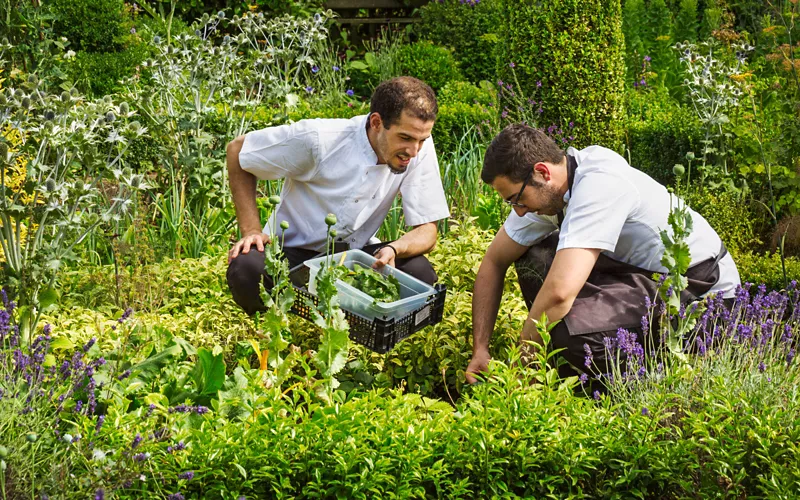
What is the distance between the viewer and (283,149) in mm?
3867

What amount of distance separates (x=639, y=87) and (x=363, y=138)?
484 centimetres

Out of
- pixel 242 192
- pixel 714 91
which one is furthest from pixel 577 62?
pixel 242 192

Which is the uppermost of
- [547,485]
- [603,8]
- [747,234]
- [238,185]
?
[603,8]

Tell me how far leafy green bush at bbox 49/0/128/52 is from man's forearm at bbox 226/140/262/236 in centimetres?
465

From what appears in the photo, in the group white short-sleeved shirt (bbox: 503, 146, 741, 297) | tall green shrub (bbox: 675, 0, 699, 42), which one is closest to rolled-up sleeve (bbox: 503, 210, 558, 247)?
white short-sleeved shirt (bbox: 503, 146, 741, 297)

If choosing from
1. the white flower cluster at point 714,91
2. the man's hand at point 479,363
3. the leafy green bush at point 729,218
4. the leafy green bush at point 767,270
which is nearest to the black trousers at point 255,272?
the man's hand at point 479,363

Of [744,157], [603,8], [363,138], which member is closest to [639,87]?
[603,8]

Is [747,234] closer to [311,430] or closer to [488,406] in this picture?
[488,406]

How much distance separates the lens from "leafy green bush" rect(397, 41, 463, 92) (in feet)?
28.3

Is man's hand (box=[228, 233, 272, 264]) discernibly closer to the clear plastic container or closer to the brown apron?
the clear plastic container

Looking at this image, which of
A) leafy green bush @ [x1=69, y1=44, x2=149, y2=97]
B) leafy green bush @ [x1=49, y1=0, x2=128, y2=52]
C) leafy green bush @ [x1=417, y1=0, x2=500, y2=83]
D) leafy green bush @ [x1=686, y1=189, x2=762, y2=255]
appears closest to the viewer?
leafy green bush @ [x1=686, y1=189, x2=762, y2=255]

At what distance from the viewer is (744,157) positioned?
5.37m

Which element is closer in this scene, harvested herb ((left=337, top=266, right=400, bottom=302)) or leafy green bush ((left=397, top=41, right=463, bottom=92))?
harvested herb ((left=337, top=266, right=400, bottom=302))

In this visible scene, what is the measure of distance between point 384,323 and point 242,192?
4.02 ft
